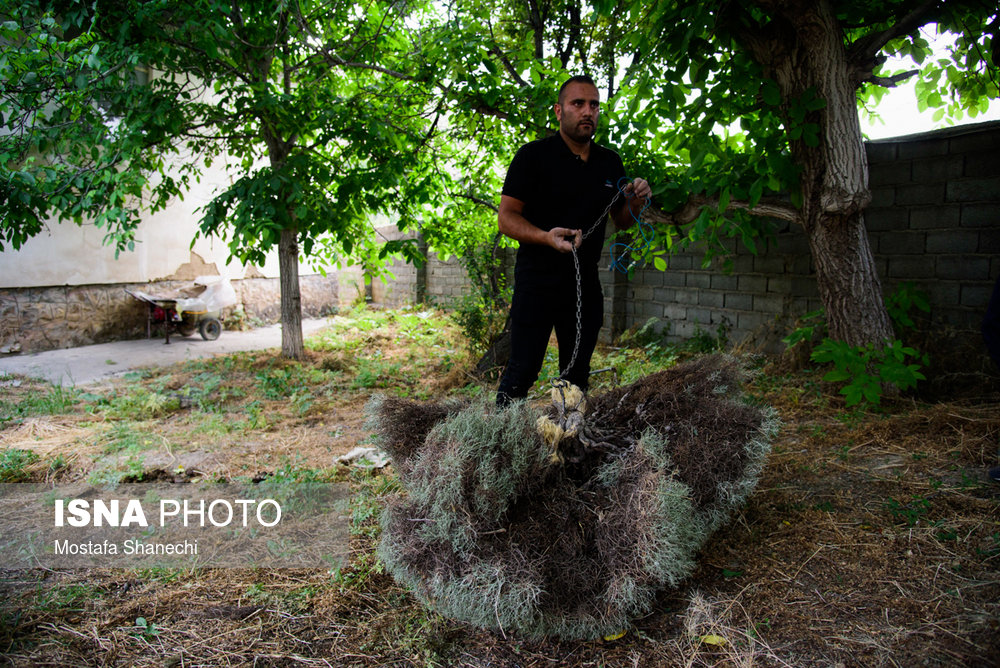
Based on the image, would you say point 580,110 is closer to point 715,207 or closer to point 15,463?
point 715,207

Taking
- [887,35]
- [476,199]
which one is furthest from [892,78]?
[476,199]

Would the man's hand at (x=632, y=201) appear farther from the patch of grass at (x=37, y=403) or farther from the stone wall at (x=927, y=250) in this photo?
the patch of grass at (x=37, y=403)

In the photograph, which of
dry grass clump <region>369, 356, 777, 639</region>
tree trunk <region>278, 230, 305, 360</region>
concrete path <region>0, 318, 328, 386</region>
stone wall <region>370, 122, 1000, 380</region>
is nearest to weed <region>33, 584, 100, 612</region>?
dry grass clump <region>369, 356, 777, 639</region>

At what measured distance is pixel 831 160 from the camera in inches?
141

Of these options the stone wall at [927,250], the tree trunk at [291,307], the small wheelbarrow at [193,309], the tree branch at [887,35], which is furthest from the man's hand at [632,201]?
the small wheelbarrow at [193,309]

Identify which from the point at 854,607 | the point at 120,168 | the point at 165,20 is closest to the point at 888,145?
the point at 854,607

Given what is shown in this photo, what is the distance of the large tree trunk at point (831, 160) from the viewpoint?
344 cm

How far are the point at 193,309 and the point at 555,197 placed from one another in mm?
7135

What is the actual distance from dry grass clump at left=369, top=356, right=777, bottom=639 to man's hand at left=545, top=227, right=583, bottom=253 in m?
0.62

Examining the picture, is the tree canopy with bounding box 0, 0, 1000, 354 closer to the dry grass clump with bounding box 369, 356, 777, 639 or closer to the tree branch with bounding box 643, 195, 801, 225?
the tree branch with bounding box 643, 195, 801, 225

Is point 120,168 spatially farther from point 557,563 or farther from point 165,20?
point 557,563

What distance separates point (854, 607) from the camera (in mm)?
1794

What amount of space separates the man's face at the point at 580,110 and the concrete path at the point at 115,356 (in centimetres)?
528

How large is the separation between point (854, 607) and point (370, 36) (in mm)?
5832
